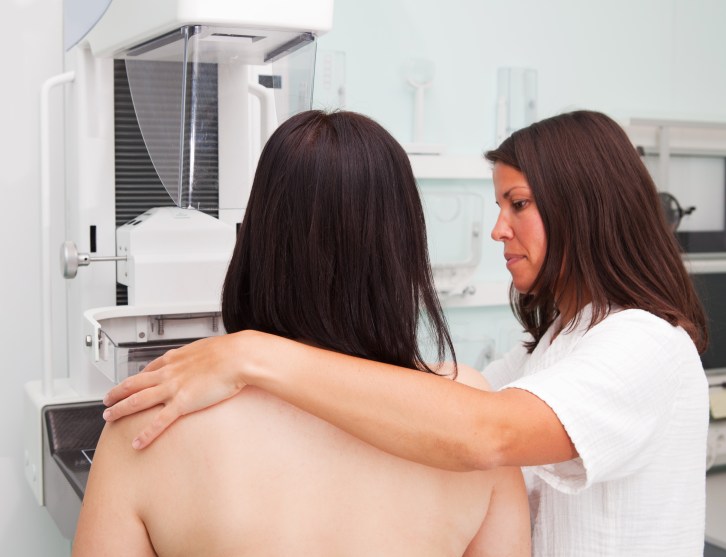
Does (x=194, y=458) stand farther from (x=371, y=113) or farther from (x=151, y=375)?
(x=371, y=113)

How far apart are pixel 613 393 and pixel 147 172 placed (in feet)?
3.39

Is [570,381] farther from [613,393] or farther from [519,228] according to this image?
[519,228]

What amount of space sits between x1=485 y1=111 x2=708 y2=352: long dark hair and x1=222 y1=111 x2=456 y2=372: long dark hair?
0.35m

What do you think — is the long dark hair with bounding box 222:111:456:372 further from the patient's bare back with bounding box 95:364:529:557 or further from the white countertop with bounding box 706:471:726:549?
the white countertop with bounding box 706:471:726:549

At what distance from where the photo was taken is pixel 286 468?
891 mm

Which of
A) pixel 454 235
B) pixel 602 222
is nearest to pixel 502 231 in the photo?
pixel 602 222

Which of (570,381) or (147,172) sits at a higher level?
(147,172)

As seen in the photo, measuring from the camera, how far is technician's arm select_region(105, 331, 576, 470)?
0.88 metres

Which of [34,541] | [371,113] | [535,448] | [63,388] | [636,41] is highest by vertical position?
[636,41]

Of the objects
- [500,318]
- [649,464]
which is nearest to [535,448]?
[649,464]

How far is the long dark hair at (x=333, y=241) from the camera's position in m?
0.88

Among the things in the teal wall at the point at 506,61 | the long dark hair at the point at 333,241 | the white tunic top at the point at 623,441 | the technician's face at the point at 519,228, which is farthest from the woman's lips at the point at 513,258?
the teal wall at the point at 506,61

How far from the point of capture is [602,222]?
1.20m

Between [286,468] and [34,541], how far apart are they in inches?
59.0
